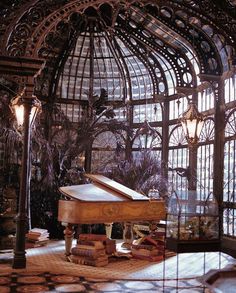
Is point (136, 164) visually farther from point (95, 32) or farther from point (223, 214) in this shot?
point (95, 32)

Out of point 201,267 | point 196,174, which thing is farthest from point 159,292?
point 196,174

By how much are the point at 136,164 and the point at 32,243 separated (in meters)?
4.04

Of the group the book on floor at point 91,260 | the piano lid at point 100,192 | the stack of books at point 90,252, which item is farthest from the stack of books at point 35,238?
the piano lid at point 100,192

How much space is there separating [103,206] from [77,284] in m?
1.70

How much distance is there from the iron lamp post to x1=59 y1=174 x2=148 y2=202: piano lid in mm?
790

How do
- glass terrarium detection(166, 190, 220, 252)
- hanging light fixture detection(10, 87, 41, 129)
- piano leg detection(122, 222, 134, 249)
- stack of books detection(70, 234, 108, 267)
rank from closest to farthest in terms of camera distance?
glass terrarium detection(166, 190, 220, 252) < hanging light fixture detection(10, 87, 41, 129) < stack of books detection(70, 234, 108, 267) < piano leg detection(122, 222, 134, 249)

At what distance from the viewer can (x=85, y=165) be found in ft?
49.5

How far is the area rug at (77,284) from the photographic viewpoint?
6555 mm

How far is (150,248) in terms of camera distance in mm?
9305

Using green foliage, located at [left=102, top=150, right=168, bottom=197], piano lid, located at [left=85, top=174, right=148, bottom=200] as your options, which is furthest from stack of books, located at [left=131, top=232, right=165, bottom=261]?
green foliage, located at [left=102, top=150, right=168, bottom=197]

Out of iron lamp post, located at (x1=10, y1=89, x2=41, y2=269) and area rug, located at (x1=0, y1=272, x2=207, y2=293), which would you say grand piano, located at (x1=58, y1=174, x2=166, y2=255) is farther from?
area rug, located at (x1=0, y1=272, x2=207, y2=293)

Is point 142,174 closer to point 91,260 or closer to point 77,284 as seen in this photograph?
point 91,260

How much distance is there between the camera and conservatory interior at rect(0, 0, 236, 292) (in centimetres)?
791

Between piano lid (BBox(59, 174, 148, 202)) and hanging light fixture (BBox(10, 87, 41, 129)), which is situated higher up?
hanging light fixture (BBox(10, 87, 41, 129))
